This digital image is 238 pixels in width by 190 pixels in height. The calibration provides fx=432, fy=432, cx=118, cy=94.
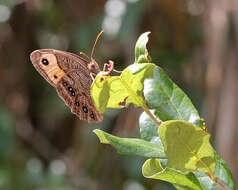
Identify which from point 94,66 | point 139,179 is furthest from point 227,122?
point 94,66

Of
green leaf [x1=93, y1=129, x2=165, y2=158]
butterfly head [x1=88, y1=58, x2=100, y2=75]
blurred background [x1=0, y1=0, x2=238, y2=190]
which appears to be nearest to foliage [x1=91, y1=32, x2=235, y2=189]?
green leaf [x1=93, y1=129, x2=165, y2=158]

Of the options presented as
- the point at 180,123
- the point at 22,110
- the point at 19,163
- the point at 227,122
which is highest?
the point at 180,123

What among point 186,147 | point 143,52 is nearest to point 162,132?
point 186,147

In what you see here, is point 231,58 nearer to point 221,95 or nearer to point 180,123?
point 221,95

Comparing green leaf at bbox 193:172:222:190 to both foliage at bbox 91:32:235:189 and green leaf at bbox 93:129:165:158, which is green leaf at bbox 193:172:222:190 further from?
green leaf at bbox 93:129:165:158

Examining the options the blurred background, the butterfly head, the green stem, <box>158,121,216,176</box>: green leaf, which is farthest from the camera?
the blurred background

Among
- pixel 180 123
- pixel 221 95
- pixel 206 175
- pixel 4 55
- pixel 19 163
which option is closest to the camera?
pixel 180 123
